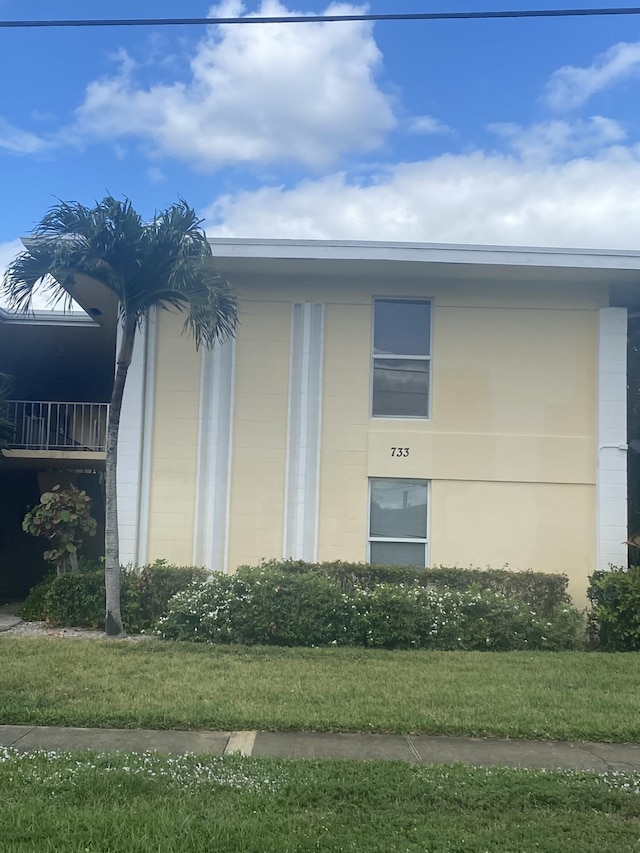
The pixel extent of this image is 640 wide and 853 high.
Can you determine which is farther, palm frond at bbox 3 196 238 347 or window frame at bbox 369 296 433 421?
window frame at bbox 369 296 433 421

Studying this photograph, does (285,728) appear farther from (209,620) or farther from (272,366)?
(272,366)

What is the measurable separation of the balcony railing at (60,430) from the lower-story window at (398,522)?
17.2 ft

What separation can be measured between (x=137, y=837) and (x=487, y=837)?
1863mm

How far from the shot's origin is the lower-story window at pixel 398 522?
38.9 ft

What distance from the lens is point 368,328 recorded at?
1216 cm

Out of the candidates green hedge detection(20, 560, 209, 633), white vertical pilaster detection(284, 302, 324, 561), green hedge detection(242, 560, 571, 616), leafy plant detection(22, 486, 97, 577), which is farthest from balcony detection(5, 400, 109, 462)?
green hedge detection(242, 560, 571, 616)

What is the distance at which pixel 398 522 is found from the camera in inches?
469

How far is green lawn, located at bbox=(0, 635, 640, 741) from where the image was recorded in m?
6.20

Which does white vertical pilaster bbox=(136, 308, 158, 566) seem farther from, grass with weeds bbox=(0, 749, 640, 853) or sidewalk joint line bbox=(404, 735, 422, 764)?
sidewalk joint line bbox=(404, 735, 422, 764)

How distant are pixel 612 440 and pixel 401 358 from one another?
3.46m

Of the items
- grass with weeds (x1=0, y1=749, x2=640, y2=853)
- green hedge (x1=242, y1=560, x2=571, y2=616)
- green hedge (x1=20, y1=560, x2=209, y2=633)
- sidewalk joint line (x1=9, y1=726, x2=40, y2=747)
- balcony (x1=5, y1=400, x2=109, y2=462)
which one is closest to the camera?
grass with weeds (x1=0, y1=749, x2=640, y2=853)

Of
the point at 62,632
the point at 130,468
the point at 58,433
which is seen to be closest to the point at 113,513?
the point at 130,468

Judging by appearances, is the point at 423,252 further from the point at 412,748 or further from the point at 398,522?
the point at 412,748

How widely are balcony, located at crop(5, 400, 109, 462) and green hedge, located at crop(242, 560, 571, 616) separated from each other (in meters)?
4.81
